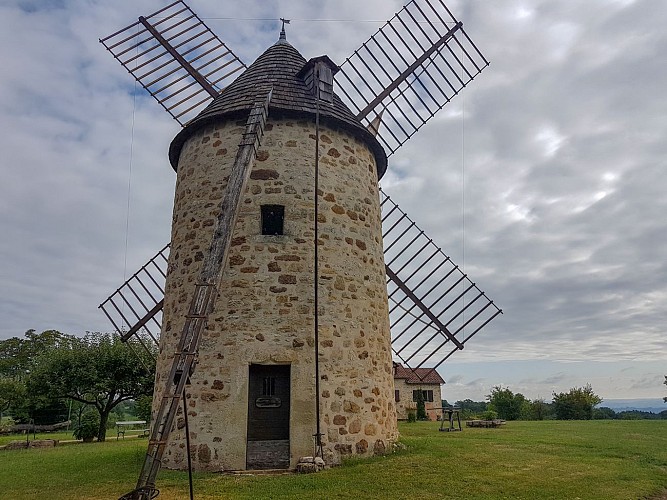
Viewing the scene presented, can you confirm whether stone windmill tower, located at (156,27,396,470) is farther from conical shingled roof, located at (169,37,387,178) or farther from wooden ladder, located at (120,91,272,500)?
wooden ladder, located at (120,91,272,500)

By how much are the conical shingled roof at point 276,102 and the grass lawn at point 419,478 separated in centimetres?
601

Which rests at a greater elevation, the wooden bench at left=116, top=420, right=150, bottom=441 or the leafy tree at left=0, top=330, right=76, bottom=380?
the leafy tree at left=0, top=330, right=76, bottom=380

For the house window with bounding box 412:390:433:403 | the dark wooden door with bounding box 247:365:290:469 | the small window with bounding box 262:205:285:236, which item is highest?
the small window with bounding box 262:205:285:236

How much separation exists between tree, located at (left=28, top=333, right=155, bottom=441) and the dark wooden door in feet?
36.7

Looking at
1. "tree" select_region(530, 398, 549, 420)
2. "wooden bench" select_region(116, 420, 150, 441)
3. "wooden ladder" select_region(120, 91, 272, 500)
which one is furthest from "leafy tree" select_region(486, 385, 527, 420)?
"wooden ladder" select_region(120, 91, 272, 500)

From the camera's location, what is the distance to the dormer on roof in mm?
10086

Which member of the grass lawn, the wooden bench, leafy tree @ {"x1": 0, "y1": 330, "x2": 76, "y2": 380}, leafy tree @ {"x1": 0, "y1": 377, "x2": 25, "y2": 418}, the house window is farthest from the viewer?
leafy tree @ {"x1": 0, "y1": 330, "x2": 76, "y2": 380}

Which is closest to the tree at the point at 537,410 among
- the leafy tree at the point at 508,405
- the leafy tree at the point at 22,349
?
the leafy tree at the point at 508,405

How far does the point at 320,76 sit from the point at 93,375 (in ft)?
45.2

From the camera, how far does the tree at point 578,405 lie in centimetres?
2708

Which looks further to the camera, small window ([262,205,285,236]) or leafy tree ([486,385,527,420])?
leafy tree ([486,385,527,420])

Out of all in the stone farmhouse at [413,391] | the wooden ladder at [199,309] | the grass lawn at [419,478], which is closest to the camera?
the wooden ladder at [199,309]

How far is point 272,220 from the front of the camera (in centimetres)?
909

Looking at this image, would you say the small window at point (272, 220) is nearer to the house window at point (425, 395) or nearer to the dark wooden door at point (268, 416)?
the dark wooden door at point (268, 416)
